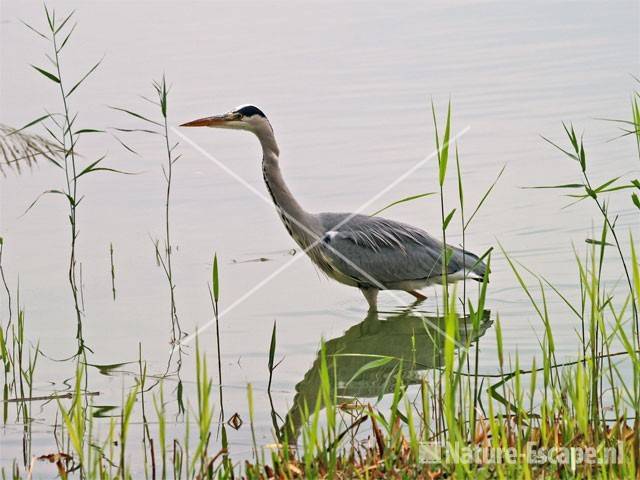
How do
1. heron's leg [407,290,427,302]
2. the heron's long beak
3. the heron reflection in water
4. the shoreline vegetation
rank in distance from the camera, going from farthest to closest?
heron's leg [407,290,427,302] → the heron's long beak → the heron reflection in water → the shoreline vegetation

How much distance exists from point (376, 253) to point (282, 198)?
2.20ft

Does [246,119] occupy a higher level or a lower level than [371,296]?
higher

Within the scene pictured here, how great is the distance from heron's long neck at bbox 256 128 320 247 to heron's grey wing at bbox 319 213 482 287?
0.39ft

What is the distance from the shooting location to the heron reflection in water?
19.1 ft

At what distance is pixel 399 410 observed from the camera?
5.20 m

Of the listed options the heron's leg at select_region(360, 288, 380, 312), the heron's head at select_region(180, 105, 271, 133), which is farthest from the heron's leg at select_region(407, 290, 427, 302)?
the heron's head at select_region(180, 105, 271, 133)

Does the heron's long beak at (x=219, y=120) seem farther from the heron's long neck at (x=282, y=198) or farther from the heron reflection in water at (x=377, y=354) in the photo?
the heron reflection in water at (x=377, y=354)

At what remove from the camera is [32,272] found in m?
8.22

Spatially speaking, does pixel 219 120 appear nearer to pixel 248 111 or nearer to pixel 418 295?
pixel 248 111

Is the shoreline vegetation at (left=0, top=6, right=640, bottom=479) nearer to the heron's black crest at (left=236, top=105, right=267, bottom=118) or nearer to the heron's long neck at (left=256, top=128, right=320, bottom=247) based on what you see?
the heron's long neck at (left=256, top=128, right=320, bottom=247)

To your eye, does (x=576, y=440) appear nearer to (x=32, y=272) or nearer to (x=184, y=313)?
(x=184, y=313)

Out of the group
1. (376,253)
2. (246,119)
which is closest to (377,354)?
(376,253)

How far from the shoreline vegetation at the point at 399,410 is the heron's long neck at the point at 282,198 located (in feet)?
2.43

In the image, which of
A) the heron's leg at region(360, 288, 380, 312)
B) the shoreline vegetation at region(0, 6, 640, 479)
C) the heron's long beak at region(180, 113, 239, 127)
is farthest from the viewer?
the heron's leg at region(360, 288, 380, 312)
